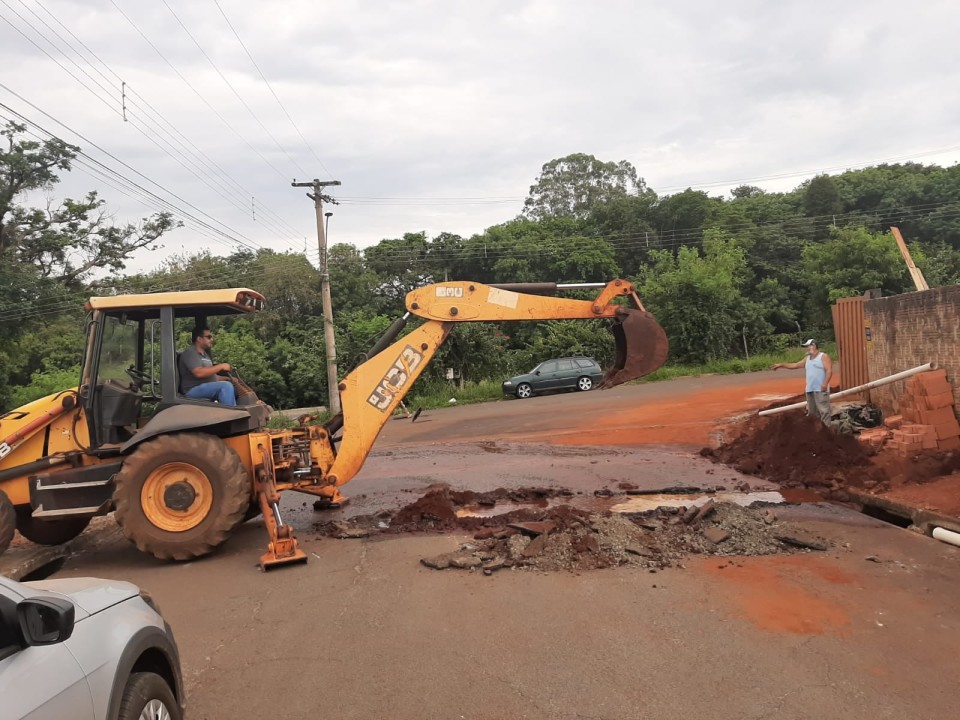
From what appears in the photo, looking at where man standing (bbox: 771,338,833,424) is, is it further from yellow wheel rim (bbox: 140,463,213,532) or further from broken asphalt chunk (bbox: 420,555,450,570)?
yellow wheel rim (bbox: 140,463,213,532)

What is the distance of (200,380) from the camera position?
7.68 m

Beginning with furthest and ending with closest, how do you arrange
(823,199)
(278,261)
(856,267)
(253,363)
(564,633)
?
(823,199), (278,261), (253,363), (856,267), (564,633)

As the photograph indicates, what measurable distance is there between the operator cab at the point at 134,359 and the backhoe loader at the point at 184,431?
1cm

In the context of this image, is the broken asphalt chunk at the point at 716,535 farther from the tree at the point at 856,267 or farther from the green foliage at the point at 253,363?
the green foliage at the point at 253,363

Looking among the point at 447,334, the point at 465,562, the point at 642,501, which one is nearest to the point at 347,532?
the point at 465,562

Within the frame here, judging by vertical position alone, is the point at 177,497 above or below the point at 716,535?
above

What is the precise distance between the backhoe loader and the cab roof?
15 millimetres

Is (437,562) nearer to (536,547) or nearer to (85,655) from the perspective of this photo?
(536,547)

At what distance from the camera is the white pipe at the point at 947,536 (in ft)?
22.2

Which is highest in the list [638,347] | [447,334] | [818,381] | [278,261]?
[278,261]

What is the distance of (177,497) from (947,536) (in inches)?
308

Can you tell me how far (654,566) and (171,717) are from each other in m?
4.35

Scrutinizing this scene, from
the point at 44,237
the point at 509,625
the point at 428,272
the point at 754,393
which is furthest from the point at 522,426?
the point at 428,272

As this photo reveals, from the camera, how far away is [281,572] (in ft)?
22.3
